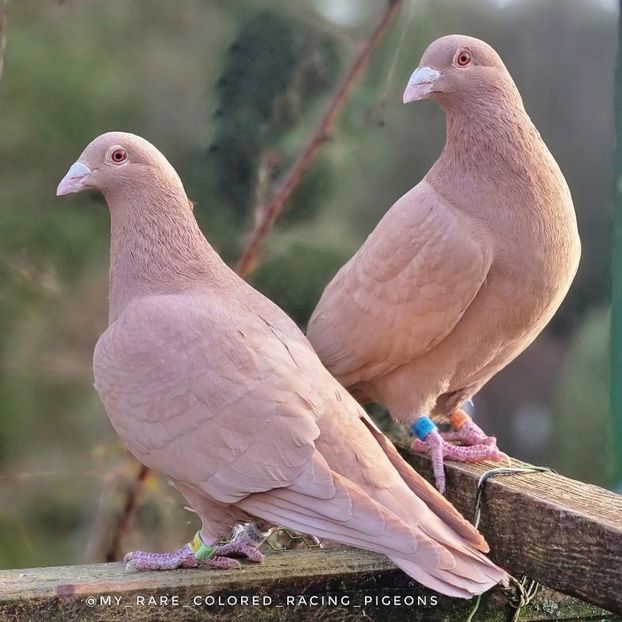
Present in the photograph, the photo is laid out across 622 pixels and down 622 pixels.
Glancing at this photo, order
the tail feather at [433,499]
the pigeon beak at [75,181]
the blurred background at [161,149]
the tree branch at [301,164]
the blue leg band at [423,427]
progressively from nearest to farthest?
the tail feather at [433,499], the pigeon beak at [75,181], the blue leg band at [423,427], the blurred background at [161,149], the tree branch at [301,164]

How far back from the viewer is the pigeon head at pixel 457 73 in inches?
87.4

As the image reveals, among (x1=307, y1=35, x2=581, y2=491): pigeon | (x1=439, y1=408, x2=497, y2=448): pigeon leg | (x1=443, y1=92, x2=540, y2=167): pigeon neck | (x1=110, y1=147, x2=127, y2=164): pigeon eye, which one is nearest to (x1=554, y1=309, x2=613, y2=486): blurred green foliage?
(x1=439, y1=408, x2=497, y2=448): pigeon leg

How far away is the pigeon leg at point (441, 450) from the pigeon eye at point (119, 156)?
3.07 feet

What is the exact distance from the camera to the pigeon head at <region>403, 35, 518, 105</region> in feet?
7.29

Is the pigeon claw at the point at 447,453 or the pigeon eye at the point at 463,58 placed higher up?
the pigeon eye at the point at 463,58

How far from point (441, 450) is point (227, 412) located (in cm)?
65

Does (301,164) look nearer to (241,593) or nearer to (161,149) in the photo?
(161,149)

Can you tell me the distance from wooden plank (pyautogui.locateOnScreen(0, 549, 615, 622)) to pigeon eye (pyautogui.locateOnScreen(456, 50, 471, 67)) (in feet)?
3.68

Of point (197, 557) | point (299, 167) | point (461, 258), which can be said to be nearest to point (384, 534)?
point (197, 557)

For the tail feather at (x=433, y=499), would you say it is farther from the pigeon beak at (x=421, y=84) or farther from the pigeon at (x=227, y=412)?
the pigeon beak at (x=421, y=84)

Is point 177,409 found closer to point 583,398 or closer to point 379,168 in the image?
point 379,168

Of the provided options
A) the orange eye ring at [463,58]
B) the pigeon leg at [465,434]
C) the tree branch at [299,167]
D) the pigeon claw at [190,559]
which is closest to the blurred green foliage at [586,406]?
the tree branch at [299,167]

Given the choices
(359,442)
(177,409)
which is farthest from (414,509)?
(177,409)

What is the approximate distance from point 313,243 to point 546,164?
1373 millimetres
